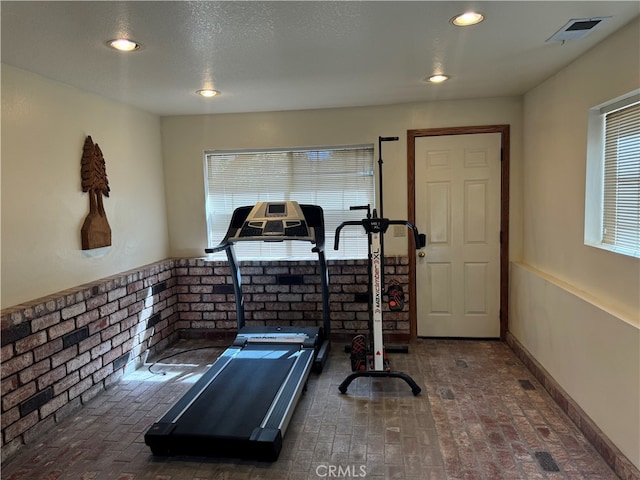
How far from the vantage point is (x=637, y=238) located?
2.35 meters

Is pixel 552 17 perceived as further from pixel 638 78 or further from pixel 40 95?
pixel 40 95

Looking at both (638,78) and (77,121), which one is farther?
(77,121)

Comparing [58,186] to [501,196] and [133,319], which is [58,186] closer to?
[133,319]

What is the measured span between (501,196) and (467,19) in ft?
7.81

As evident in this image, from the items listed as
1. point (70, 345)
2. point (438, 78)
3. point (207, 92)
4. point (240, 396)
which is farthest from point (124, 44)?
point (240, 396)

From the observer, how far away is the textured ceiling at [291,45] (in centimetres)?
202

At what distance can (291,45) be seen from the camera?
2.47 m

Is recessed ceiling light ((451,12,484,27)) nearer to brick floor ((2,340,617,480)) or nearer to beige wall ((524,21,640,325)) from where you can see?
beige wall ((524,21,640,325))

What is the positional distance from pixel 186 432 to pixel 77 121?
2449 mm

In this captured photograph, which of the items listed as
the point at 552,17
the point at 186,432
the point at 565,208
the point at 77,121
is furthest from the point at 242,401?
the point at 552,17

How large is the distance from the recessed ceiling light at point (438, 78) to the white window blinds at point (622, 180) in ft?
3.75

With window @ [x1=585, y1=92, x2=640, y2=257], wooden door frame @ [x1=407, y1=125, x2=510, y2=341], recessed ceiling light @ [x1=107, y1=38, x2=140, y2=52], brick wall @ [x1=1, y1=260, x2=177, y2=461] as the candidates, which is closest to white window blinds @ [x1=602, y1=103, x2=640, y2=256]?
window @ [x1=585, y1=92, x2=640, y2=257]

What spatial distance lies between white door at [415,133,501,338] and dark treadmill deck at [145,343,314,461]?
1.54 m

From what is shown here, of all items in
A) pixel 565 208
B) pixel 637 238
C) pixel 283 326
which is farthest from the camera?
pixel 283 326
